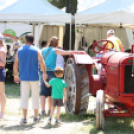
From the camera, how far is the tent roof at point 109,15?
11.0m

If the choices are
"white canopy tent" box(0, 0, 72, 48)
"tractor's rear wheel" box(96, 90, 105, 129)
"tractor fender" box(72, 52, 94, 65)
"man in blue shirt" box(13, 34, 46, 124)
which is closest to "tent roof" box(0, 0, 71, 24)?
"white canopy tent" box(0, 0, 72, 48)

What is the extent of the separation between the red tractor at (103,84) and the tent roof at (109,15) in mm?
5216

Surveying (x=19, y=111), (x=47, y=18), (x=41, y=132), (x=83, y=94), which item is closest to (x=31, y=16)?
(x=47, y=18)

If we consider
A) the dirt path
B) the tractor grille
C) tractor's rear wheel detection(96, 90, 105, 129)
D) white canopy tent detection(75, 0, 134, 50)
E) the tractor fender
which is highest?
white canopy tent detection(75, 0, 134, 50)

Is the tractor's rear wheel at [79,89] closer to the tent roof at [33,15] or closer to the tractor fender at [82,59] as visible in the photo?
the tractor fender at [82,59]

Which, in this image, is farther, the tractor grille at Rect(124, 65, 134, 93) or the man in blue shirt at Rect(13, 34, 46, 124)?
the man in blue shirt at Rect(13, 34, 46, 124)

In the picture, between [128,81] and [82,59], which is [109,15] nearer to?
[82,59]

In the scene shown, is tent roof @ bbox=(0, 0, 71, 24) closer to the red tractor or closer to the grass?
the red tractor

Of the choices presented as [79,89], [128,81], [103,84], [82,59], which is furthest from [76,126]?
[82,59]

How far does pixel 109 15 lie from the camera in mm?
11141

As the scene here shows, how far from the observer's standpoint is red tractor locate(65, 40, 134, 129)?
4.50m

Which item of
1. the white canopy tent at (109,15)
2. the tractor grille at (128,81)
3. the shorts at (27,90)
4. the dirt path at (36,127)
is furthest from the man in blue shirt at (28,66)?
the white canopy tent at (109,15)

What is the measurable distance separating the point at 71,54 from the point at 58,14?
5352 millimetres

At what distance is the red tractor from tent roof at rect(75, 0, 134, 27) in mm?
5216
